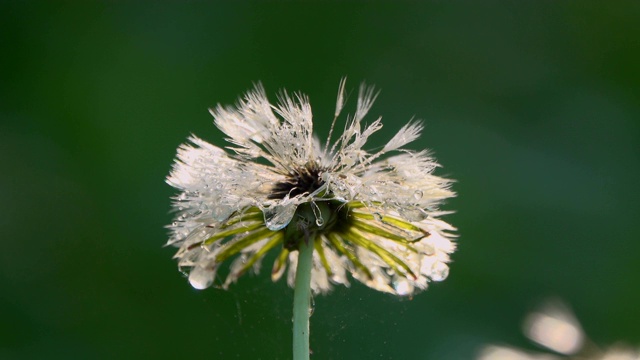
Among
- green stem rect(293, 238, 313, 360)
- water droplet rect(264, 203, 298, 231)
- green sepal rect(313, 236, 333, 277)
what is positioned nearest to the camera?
green stem rect(293, 238, 313, 360)

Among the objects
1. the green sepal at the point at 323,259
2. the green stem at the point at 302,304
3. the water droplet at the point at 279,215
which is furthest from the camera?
the green sepal at the point at 323,259
